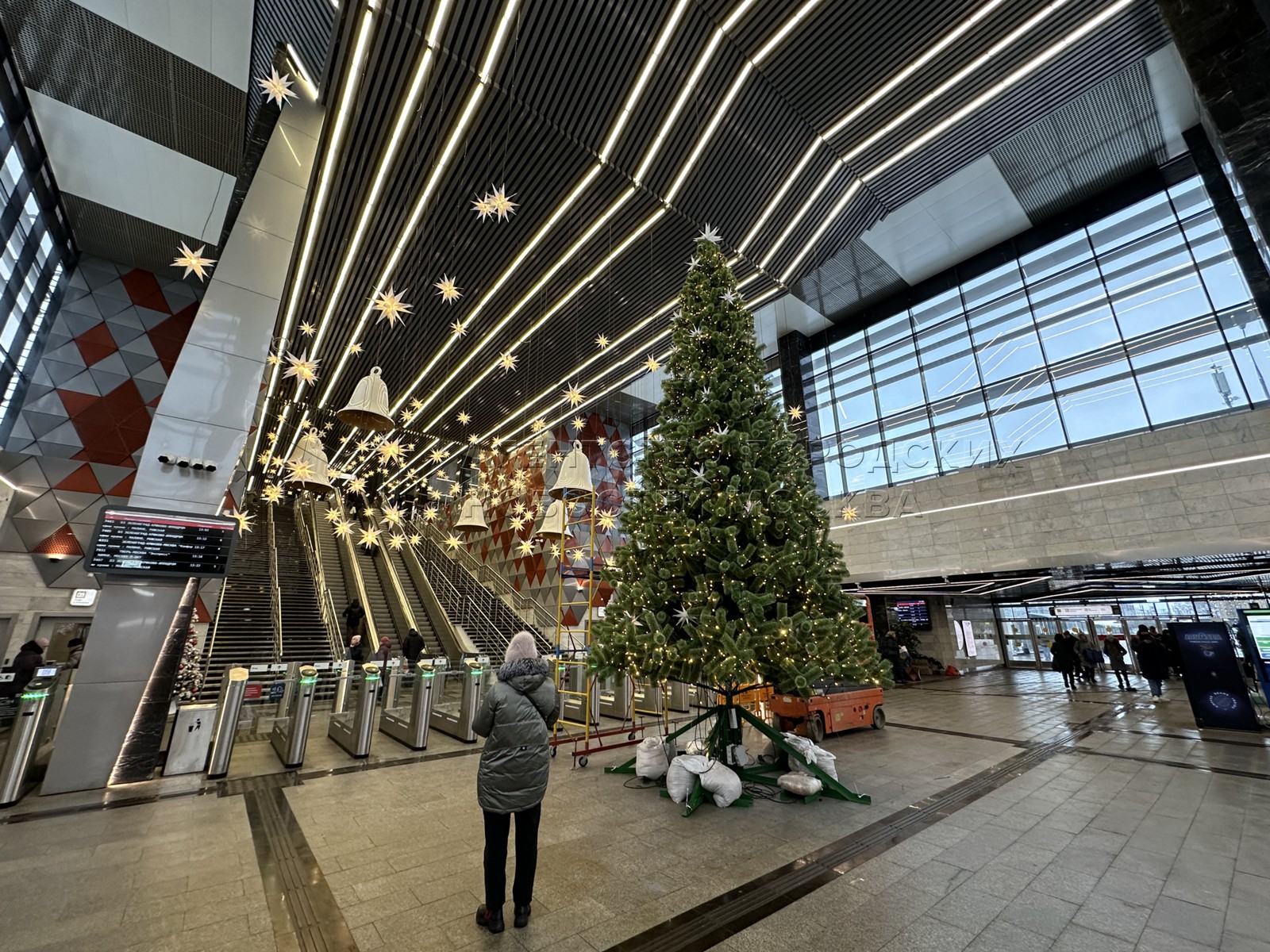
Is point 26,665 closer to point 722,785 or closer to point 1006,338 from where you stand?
point 722,785

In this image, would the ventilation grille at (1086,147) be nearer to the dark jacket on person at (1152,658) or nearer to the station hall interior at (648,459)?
the station hall interior at (648,459)

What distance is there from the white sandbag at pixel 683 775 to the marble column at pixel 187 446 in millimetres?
4982

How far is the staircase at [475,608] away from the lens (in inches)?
487

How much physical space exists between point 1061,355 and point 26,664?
708 inches

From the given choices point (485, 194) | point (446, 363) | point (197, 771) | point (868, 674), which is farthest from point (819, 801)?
point (446, 363)

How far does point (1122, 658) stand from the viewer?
12578 millimetres

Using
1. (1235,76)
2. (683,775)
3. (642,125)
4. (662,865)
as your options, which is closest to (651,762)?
(683,775)

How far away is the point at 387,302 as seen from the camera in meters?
6.04

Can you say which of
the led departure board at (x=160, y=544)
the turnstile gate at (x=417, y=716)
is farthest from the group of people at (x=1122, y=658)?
the led departure board at (x=160, y=544)

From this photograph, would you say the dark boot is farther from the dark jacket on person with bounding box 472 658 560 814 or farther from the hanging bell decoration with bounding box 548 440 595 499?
the hanging bell decoration with bounding box 548 440 595 499

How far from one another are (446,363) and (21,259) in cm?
723

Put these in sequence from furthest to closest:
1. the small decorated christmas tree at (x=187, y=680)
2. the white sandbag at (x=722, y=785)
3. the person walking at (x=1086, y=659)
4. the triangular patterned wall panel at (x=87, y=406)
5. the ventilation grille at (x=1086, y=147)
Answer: the person walking at (x=1086, y=659) → the triangular patterned wall panel at (x=87, y=406) → the ventilation grille at (x=1086, y=147) → the small decorated christmas tree at (x=187, y=680) → the white sandbag at (x=722, y=785)

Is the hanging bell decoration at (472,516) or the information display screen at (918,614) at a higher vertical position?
the hanging bell decoration at (472,516)

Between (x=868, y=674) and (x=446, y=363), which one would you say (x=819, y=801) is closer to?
(x=868, y=674)
